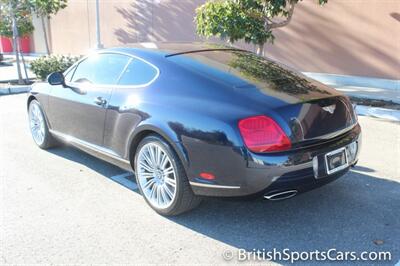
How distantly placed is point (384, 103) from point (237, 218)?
19.2ft

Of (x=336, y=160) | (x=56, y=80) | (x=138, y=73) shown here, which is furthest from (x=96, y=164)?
(x=336, y=160)

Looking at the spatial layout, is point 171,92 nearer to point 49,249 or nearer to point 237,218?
A: point 237,218

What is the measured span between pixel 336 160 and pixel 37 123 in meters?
4.02

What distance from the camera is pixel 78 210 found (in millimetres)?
3945

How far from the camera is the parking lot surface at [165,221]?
3219 millimetres

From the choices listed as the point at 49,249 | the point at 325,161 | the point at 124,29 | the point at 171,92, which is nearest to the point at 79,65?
the point at 171,92

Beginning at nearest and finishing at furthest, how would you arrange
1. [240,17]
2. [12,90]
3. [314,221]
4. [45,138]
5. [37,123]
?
[314,221], [45,138], [37,123], [240,17], [12,90]

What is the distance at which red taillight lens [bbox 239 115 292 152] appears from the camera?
124 inches

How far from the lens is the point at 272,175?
3.14 metres

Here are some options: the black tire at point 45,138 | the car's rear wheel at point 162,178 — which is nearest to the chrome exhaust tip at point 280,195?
the car's rear wheel at point 162,178

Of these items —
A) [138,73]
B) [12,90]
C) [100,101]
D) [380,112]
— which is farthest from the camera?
[12,90]

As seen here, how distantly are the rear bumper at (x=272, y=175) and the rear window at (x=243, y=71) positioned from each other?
24.3 inches

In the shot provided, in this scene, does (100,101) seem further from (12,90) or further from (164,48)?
(12,90)

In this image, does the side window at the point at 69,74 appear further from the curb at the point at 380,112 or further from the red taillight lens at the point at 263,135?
the curb at the point at 380,112
